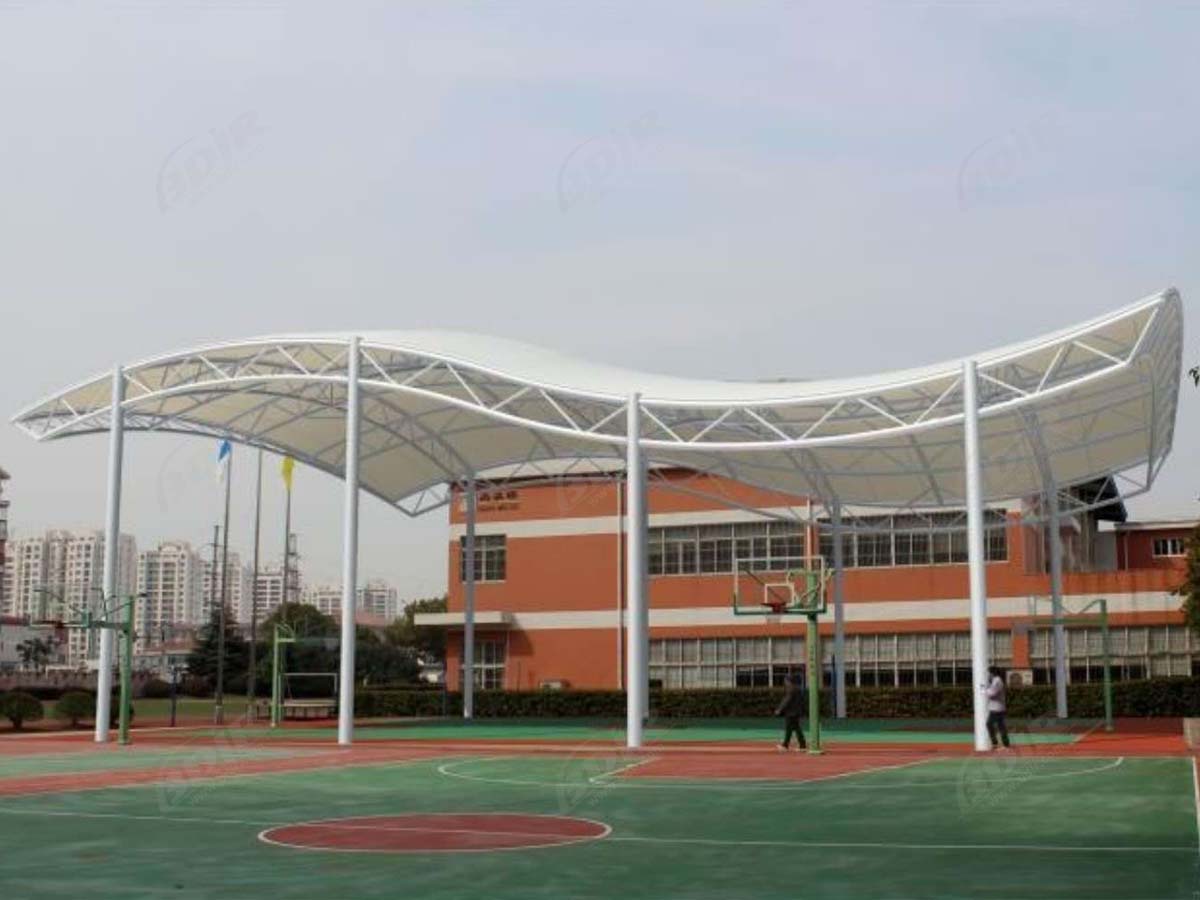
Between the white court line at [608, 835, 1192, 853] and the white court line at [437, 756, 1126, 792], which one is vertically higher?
the white court line at [608, 835, 1192, 853]

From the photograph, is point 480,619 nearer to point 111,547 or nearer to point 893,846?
point 111,547

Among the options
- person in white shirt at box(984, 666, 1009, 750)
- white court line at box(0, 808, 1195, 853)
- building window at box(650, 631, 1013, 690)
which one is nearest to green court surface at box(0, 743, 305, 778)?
white court line at box(0, 808, 1195, 853)

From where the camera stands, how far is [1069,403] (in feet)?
112

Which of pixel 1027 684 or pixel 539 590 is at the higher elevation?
pixel 539 590

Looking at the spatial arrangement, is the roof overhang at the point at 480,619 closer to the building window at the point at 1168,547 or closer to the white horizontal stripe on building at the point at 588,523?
the white horizontal stripe on building at the point at 588,523

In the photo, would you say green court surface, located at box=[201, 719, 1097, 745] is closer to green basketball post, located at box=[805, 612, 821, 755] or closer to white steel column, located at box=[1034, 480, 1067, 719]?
white steel column, located at box=[1034, 480, 1067, 719]

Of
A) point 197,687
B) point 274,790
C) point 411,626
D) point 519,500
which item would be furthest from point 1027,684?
point 411,626

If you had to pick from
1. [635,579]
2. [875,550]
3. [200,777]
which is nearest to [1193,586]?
[875,550]

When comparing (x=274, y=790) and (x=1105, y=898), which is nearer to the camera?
(x=1105, y=898)

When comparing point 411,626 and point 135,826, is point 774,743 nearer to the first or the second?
point 135,826

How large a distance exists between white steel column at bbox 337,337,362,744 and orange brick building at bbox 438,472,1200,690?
1896 cm

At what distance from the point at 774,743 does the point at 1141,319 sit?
11966 millimetres

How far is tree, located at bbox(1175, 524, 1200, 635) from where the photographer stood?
4241 centimetres

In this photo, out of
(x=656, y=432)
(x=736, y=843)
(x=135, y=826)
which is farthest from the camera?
(x=656, y=432)
